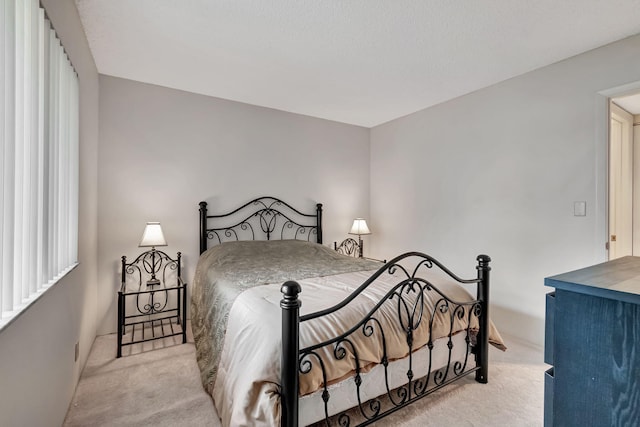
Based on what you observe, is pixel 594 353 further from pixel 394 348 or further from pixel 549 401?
pixel 394 348

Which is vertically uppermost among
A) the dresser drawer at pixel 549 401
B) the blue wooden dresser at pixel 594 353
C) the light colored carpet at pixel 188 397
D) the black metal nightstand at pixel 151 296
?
the blue wooden dresser at pixel 594 353

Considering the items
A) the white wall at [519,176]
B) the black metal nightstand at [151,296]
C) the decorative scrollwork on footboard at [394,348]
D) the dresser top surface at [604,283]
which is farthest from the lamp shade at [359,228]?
the dresser top surface at [604,283]

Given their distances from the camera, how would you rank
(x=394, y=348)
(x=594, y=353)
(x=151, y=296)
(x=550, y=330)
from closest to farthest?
(x=594, y=353) → (x=550, y=330) → (x=394, y=348) → (x=151, y=296)

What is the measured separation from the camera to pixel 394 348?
1.64 m

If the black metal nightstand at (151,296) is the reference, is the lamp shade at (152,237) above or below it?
above

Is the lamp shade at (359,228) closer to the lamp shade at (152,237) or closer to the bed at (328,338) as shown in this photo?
Result: the bed at (328,338)

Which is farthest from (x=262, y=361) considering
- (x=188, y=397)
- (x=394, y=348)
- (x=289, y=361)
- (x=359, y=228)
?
(x=359, y=228)

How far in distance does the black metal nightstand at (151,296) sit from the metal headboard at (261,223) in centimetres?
41

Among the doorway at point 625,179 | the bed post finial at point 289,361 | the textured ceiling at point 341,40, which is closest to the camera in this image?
the bed post finial at point 289,361

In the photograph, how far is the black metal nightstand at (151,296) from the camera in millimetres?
2928

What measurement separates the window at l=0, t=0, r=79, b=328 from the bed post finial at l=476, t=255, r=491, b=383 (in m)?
2.43

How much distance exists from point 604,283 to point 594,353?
0.18 meters

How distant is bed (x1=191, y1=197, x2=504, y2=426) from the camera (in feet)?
4.27

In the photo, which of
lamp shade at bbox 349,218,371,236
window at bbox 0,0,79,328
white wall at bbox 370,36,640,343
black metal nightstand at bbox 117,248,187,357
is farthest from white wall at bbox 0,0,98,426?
white wall at bbox 370,36,640,343
